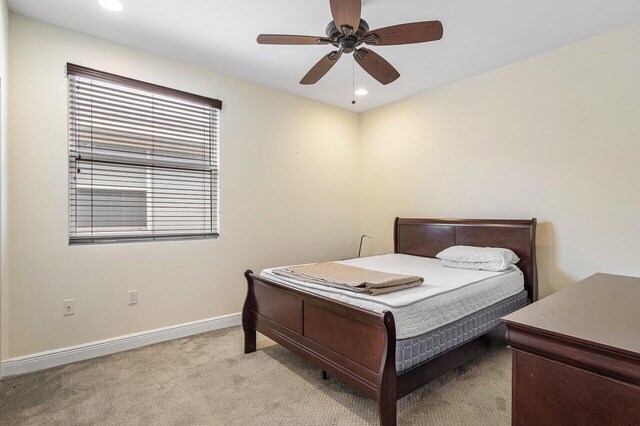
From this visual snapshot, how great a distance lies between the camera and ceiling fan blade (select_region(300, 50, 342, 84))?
2.23m

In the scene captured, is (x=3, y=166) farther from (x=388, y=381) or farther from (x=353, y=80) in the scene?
(x=353, y=80)

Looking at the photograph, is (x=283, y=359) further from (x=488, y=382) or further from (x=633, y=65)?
(x=633, y=65)

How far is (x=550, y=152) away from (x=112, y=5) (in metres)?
3.76

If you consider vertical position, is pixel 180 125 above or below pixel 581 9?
below

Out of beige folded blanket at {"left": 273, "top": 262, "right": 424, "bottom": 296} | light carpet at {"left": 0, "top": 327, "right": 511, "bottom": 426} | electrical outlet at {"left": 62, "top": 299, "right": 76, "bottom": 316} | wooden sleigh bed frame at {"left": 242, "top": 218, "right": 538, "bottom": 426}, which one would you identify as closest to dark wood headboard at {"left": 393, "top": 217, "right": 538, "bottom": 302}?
wooden sleigh bed frame at {"left": 242, "top": 218, "right": 538, "bottom": 426}

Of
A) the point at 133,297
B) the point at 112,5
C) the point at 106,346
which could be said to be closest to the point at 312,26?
the point at 112,5

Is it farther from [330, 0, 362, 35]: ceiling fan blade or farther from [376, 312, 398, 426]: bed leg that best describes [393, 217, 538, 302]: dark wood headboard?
[330, 0, 362, 35]: ceiling fan blade

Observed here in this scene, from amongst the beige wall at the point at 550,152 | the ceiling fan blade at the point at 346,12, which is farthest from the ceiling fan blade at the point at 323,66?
the beige wall at the point at 550,152

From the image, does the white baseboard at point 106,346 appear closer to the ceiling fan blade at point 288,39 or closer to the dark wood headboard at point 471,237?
the dark wood headboard at point 471,237

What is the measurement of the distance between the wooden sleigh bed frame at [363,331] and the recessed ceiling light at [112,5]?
2225 mm

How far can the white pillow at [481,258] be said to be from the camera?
2.78 m

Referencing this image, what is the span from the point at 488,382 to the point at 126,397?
2410mm

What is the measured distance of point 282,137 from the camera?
3.85 metres

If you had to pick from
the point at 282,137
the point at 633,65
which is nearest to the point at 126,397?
the point at 282,137
